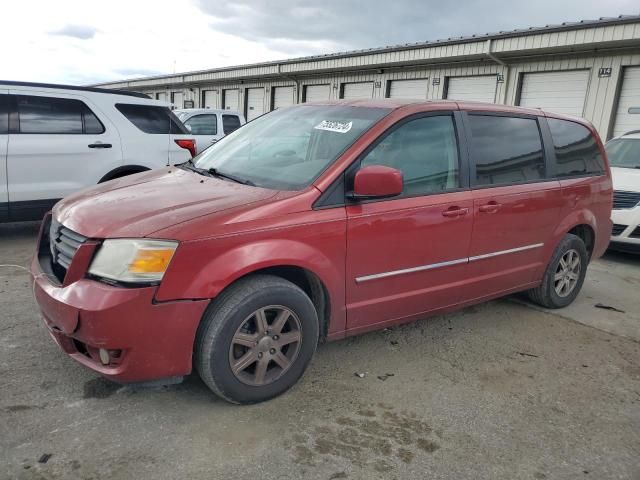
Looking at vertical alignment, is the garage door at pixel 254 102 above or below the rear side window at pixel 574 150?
above

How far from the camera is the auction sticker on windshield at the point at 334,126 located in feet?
10.8

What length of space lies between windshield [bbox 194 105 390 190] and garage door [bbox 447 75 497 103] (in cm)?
1182

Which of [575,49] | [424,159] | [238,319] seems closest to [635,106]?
[575,49]

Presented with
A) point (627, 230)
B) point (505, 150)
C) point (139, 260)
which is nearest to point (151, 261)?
point (139, 260)

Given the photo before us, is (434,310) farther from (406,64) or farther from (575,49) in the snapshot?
(406,64)

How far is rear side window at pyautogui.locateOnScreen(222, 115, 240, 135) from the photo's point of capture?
1059cm


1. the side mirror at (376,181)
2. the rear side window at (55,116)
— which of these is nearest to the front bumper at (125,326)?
the side mirror at (376,181)

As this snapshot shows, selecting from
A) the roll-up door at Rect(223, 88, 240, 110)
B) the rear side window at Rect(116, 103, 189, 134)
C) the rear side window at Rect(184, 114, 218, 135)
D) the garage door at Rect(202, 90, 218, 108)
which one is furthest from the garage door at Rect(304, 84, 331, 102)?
the rear side window at Rect(116, 103, 189, 134)

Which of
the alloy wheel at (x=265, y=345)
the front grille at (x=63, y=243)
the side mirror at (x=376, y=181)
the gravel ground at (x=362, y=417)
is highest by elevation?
the side mirror at (x=376, y=181)

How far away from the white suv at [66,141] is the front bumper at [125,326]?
3.10m

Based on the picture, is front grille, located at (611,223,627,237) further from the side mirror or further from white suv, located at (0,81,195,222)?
white suv, located at (0,81,195,222)

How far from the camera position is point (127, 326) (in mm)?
2379

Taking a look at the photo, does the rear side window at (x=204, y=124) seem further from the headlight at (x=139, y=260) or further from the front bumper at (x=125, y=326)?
the headlight at (x=139, y=260)

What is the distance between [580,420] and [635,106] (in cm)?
1123
